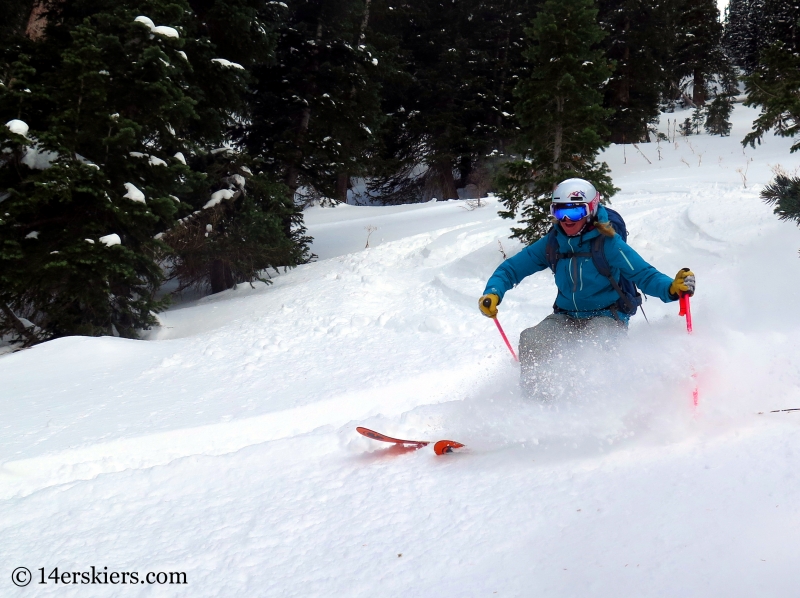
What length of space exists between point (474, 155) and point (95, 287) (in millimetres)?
16552

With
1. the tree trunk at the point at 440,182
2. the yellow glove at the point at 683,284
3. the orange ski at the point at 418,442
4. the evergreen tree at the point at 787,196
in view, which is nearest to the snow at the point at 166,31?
the orange ski at the point at 418,442

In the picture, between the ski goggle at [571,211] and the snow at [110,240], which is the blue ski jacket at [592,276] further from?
the snow at [110,240]

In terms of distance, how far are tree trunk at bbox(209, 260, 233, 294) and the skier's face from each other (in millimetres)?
9494

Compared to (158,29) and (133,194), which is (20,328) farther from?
(158,29)

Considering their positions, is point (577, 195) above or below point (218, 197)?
below

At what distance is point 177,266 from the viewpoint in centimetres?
1138

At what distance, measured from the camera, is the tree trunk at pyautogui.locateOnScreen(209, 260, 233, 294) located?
41.4 feet

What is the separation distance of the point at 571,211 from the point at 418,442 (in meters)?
2.10

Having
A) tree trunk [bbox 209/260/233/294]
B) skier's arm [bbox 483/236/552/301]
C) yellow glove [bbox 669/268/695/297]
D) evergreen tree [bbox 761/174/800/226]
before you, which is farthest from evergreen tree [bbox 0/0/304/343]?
evergreen tree [bbox 761/174/800/226]

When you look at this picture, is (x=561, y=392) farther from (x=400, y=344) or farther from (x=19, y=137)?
(x=19, y=137)

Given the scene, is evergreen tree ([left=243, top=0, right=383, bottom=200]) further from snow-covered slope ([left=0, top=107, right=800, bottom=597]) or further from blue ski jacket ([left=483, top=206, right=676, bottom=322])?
blue ski jacket ([left=483, top=206, right=676, bottom=322])

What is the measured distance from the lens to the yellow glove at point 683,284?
4.05 meters

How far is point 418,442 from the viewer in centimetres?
431

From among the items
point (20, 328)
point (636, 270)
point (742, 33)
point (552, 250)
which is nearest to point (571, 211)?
point (552, 250)
